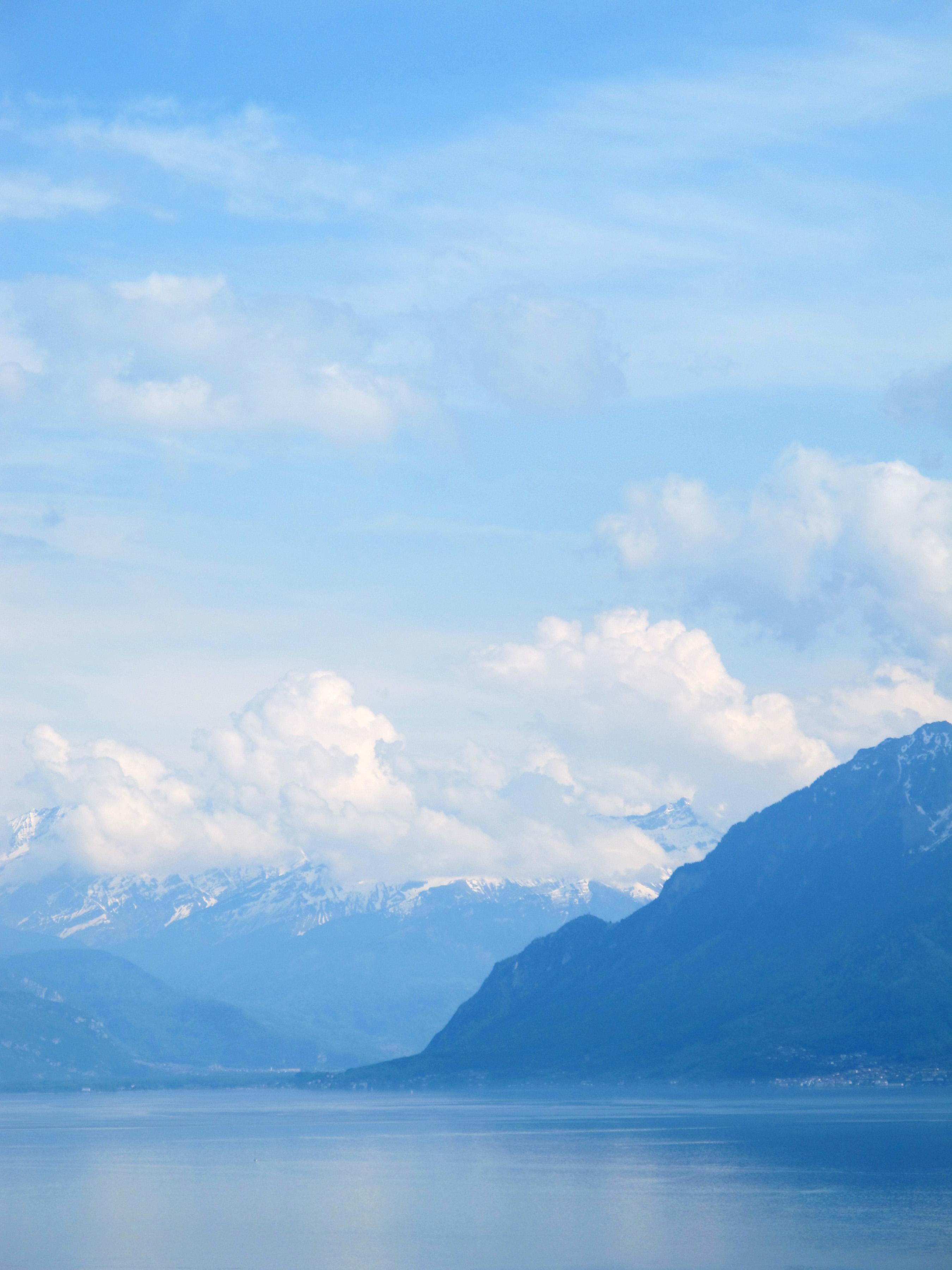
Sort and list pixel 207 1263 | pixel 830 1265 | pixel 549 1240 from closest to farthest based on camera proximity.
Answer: pixel 830 1265 < pixel 207 1263 < pixel 549 1240

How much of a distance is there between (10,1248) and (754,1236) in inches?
3510

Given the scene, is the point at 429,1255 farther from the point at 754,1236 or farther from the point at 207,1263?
the point at 754,1236

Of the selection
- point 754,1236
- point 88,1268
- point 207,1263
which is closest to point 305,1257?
point 207,1263

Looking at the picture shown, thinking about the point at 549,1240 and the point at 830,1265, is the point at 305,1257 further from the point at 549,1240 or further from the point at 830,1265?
the point at 830,1265

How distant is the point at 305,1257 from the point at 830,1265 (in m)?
59.2

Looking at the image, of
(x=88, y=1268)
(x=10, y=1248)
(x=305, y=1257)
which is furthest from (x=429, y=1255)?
(x=10, y=1248)

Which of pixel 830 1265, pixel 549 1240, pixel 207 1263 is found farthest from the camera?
pixel 549 1240

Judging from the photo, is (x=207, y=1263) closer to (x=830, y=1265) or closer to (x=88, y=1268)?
(x=88, y=1268)

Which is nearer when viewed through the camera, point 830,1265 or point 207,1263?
point 830,1265

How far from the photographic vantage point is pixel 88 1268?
585 feet

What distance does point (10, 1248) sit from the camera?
641 ft

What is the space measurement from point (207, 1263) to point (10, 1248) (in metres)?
29.3

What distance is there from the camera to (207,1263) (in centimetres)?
18212

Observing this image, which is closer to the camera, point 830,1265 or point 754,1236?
point 830,1265
